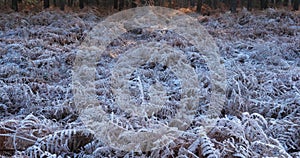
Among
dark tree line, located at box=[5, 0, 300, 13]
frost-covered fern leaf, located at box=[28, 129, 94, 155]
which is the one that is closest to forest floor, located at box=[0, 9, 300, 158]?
Answer: frost-covered fern leaf, located at box=[28, 129, 94, 155]

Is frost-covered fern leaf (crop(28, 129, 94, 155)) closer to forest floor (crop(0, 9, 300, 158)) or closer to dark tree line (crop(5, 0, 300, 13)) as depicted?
forest floor (crop(0, 9, 300, 158))

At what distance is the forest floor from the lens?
3270mm

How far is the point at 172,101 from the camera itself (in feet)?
17.3

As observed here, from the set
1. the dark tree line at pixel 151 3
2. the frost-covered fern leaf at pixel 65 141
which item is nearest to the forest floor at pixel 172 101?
the frost-covered fern leaf at pixel 65 141

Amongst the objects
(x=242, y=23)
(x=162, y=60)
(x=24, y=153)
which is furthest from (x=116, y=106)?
(x=242, y=23)

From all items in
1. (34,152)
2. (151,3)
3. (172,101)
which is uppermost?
(151,3)

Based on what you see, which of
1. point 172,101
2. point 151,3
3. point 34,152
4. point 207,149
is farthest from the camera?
point 151,3

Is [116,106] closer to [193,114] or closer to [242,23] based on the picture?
[193,114]

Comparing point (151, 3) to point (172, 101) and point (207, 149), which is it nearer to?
point (172, 101)

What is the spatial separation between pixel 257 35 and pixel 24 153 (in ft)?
32.3

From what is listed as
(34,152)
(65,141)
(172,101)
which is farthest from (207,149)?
(172,101)

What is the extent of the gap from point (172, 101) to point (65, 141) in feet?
7.07

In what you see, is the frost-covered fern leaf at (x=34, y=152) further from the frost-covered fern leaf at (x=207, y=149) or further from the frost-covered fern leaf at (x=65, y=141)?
the frost-covered fern leaf at (x=207, y=149)

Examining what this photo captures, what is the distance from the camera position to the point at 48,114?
4816 mm
